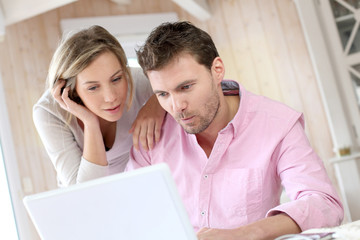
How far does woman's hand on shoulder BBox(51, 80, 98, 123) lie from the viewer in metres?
1.73

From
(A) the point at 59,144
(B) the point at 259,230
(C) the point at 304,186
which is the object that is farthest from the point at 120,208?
(A) the point at 59,144

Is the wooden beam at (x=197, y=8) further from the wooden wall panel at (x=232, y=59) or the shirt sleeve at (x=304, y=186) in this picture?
the shirt sleeve at (x=304, y=186)

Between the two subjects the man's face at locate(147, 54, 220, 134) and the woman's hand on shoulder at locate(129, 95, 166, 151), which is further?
the woman's hand on shoulder at locate(129, 95, 166, 151)

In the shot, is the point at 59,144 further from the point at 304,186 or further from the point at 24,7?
the point at 24,7

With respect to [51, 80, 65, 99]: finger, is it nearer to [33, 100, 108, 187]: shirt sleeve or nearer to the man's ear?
[33, 100, 108, 187]: shirt sleeve

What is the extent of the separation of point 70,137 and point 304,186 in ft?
3.13

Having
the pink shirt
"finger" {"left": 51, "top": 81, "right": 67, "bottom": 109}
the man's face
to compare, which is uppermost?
"finger" {"left": 51, "top": 81, "right": 67, "bottom": 109}

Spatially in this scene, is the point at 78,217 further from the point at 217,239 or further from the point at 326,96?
the point at 326,96

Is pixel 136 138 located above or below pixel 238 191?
above

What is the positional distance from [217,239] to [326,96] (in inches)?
106

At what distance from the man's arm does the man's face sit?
17.8 inches

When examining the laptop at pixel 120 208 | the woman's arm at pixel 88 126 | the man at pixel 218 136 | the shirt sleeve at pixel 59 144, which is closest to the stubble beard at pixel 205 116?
the man at pixel 218 136

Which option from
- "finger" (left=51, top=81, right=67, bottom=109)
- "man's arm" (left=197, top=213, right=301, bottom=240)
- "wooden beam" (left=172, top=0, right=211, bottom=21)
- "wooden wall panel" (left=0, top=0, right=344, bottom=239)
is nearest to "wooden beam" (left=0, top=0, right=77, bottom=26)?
"wooden wall panel" (left=0, top=0, right=344, bottom=239)

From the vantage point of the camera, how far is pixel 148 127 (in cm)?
166
